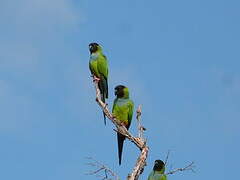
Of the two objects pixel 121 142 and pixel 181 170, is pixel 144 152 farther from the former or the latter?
pixel 121 142

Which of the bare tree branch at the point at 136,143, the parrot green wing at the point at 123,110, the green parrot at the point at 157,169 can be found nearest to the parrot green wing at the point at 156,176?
the green parrot at the point at 157,169

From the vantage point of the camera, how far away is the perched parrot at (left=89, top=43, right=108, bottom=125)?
538 inches

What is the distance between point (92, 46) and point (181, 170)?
5.06 meters

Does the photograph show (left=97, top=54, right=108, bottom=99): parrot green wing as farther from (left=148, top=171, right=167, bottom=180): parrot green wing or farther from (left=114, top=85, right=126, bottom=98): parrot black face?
(left=148, top=171, right=167, bottom=180): parrot green wing

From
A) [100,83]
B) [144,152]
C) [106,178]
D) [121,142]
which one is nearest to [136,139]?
[144,152]

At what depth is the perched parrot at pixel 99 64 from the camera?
13672 millimetres

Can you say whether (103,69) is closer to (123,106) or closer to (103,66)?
(103,66)

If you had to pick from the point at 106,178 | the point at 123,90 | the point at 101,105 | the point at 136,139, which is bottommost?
the point at 106,178

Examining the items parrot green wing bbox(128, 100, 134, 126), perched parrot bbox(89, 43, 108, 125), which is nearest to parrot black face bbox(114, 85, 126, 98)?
parrot green wing bbox(128, 100, 134, 126)

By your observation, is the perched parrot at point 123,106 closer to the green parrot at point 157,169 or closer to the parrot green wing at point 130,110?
the parrot green wing at point 130,110

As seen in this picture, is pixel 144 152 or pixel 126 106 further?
pixel 126 106

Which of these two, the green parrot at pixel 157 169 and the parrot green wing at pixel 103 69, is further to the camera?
the parrot green wing at pixel 103 69

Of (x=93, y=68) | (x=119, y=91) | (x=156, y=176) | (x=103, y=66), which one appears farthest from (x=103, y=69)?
(x=156, y=176)

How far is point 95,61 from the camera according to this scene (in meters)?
13.9
